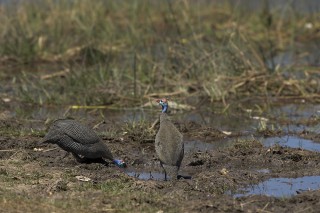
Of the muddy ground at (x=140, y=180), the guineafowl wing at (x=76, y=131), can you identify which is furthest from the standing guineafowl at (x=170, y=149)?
the guineafowl wing at (x=76, y=131)

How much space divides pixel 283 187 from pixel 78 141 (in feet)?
6.69

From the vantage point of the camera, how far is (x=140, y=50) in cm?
1413

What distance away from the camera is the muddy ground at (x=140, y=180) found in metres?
7.01

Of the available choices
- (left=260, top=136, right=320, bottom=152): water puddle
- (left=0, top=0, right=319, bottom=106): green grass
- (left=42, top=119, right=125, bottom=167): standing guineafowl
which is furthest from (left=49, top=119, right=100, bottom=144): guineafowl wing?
(left=0, top=0, right=319, bottom=106): green grass

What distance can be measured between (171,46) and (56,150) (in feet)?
12.9

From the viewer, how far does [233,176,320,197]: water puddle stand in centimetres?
771

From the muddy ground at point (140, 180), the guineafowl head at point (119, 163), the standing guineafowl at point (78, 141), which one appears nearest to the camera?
the muddy ground at point (140, 180)

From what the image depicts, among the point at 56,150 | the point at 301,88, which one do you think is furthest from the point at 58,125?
the point at 301,88

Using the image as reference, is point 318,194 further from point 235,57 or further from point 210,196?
point 235,57

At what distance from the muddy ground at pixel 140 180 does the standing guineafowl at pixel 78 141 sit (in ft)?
0.47

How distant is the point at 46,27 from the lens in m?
15.2

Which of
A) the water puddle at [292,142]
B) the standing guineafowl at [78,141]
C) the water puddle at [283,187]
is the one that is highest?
the standing guineafowl at [78,141]

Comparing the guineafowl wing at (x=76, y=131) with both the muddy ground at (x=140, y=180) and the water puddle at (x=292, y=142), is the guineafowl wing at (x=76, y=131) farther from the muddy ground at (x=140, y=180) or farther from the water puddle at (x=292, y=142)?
the water puddle at (x=292, y=142)

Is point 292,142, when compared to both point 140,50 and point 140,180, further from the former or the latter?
point 140,50
